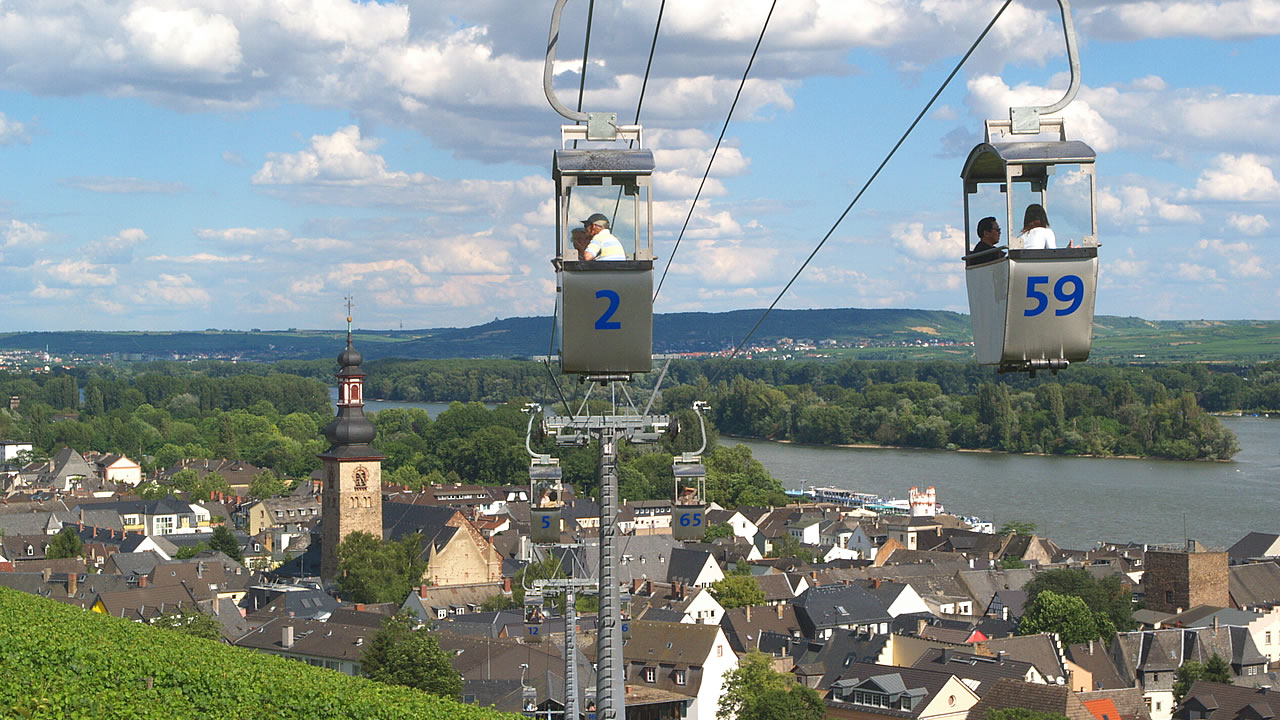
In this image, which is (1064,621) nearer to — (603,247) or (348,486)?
(348,486)

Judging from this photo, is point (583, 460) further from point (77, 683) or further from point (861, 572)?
point (77, 683)

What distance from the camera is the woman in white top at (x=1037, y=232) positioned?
6.97 meters

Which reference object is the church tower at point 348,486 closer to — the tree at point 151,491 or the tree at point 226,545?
the tree at point 226,545

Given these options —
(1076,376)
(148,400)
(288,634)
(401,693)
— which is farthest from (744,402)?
(401,693)

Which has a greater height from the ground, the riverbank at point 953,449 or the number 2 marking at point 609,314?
the number 2 marking at point 609,314

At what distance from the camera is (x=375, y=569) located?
165 feet

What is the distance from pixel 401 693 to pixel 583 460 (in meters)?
72.7

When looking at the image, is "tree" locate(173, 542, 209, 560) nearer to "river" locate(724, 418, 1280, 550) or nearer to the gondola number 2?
"river" locate(724, 418, 1280, 550)

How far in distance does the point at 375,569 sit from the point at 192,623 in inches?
536

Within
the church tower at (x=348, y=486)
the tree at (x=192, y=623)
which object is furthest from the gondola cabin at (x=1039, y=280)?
the church tower at (x=348, y=486)

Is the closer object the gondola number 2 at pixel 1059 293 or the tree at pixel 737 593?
the gondola number 2 at pixel 1059 293

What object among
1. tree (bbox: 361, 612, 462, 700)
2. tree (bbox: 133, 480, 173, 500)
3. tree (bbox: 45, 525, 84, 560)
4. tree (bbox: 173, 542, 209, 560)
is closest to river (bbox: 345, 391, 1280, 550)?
tree (bbox: 173, 542, 209, 560)

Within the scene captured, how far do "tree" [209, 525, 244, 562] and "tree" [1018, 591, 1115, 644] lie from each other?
Answer: 32.5 metres

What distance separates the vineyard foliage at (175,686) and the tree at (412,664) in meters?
10.1
